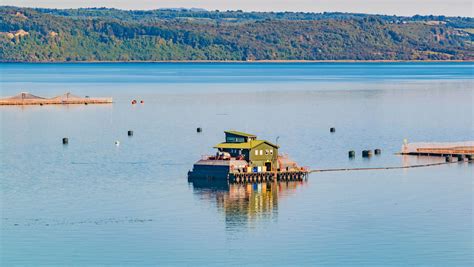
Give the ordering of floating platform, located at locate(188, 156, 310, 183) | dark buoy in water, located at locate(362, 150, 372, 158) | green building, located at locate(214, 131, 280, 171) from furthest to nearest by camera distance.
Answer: dark buoy in water, located at locate(362, 150, 372, 158) → green building, located at locate(214, 131, 280, 171) → floating platform, located at locate(188, 156, 310, 183)

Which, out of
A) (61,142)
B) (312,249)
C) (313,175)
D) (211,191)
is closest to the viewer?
(312,249)

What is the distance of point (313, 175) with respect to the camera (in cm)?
10044

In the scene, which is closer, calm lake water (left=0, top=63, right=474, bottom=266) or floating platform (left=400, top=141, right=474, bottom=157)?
calm lake water (left=0, top=63, right=474, bottom=266)

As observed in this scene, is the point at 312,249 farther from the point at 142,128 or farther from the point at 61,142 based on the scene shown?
the point at 142,128

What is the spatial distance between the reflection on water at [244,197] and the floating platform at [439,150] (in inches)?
881

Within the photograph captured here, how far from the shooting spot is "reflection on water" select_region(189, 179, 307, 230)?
3150 inches

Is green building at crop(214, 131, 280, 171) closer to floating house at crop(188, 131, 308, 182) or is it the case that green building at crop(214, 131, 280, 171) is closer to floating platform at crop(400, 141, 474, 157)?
floating house at crop(188, 131, 308, 182)

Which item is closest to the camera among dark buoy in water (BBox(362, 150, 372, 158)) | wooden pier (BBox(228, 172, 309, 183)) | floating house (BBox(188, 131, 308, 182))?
wooden pier (BBox(228, 172, 309, 183))

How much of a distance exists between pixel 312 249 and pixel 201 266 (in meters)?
7.57

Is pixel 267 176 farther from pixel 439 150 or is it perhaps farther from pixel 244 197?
pixel 439 150

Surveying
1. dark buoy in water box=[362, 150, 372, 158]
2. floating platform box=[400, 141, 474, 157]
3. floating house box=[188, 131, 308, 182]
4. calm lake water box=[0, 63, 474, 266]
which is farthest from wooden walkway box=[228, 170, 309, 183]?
floating platform box=[400, 141, 474, 157]

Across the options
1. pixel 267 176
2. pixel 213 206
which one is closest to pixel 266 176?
pixel 267 176

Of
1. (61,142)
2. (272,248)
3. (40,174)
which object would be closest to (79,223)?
(272,248)

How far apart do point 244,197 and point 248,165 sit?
7447mm
